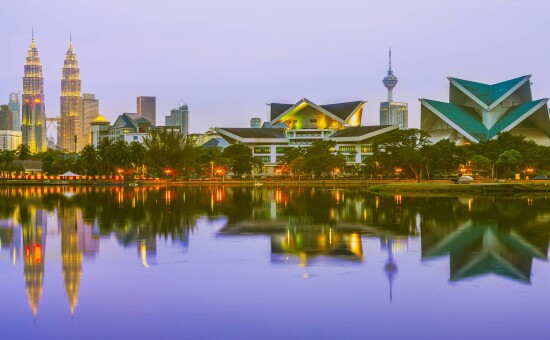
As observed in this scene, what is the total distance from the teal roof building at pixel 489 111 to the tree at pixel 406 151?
90.2ft

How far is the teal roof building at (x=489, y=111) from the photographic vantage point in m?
100

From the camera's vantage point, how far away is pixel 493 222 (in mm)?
28500

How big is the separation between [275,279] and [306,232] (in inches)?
357

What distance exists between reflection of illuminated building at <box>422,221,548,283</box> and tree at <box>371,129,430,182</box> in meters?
45.5

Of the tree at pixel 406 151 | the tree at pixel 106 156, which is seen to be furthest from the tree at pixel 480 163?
the tree at pixel 106 156

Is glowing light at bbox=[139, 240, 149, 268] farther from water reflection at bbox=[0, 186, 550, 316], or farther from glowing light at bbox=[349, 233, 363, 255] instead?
glowing light at bbox=[349, 233, 363, 255]

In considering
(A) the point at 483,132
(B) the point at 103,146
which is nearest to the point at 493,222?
(B) the point at 103,146

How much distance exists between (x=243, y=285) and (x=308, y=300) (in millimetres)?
2084

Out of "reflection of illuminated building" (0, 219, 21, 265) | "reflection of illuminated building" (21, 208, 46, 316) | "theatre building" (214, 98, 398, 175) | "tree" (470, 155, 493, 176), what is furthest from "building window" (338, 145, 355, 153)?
"reflection of illuminated building" (0, 219, 21, 265)

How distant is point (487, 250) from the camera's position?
790 inches

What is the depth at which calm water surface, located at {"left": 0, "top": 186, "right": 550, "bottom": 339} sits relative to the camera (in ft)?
38.9

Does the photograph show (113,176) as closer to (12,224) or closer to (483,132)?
(483,132)

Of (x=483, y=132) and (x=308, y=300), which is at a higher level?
(x=483, y=132)

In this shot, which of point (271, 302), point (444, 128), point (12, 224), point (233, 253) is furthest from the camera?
point (444, 128)
